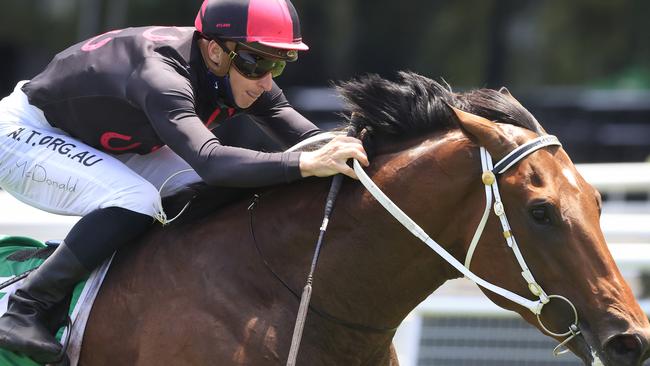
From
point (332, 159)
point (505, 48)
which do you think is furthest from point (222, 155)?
point (505, 48)

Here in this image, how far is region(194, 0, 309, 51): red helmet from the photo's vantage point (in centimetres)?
390

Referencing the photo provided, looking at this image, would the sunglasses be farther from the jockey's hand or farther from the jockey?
the jockey's hand

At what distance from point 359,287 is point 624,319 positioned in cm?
87

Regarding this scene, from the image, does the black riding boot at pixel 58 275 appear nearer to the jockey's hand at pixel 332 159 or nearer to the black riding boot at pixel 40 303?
the black riding boot at pixel 40 303

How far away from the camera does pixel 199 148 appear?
12.1 ft

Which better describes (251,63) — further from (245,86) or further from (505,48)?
(505,48)

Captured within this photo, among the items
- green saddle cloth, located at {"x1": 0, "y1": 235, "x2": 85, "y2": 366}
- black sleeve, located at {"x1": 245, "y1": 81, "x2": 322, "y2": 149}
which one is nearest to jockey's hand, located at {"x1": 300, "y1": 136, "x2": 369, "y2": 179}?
black sleeve, located at {"x1": 245, "y1": 81, "x2": 322, "y2": 149}

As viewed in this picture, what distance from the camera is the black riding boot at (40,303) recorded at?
3.74 meters

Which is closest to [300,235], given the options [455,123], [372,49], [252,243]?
[252,243]

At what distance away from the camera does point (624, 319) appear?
335 centimetres

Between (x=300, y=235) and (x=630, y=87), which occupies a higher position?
(x=300, y=235)

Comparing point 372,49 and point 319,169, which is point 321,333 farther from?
point 372,49

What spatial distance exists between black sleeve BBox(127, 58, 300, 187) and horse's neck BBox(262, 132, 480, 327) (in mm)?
220

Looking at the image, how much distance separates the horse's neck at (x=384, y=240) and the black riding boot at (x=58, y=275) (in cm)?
55
